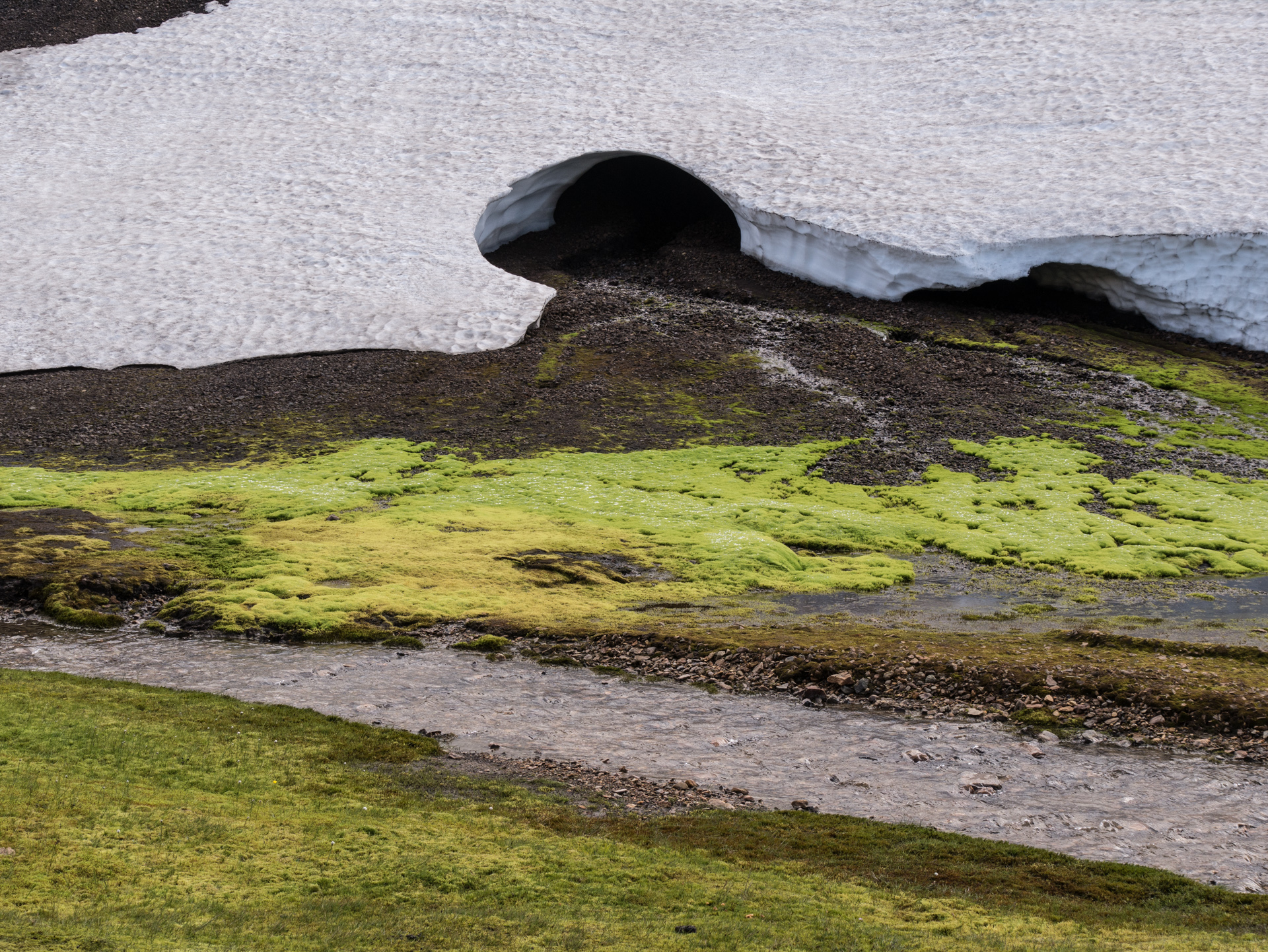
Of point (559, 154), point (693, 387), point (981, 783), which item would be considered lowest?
point (981, 783)

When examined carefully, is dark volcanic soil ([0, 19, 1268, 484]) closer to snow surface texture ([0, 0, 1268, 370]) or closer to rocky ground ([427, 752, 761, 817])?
snow surface texture ([0, 0, 1268, 370])

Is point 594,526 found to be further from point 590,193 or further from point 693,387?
point 590,193

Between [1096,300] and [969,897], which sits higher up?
[1096,300]

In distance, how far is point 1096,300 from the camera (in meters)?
35.8

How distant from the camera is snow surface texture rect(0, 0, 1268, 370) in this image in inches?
1304

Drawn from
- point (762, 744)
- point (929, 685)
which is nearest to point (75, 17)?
point (762, 744)

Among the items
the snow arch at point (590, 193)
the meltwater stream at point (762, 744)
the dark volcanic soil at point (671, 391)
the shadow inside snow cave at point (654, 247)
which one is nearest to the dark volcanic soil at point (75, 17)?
the snow arch at point (590, 193)

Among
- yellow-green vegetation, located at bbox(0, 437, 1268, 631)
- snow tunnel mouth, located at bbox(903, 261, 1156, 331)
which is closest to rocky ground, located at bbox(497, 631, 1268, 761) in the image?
yellow-green vegetation, located at bbox(0, 437, 1268, 631)

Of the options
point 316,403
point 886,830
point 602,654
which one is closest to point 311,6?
point 316,403

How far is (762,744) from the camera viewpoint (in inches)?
487

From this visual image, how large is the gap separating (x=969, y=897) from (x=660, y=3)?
50411 millimetres

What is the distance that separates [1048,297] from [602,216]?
18.5m

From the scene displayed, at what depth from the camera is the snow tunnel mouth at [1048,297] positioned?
1377 inches

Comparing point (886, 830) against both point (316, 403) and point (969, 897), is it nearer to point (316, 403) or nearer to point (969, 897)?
point (969, 897)
